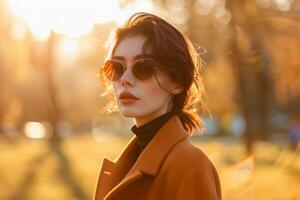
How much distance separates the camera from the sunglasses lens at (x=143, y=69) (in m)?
2.49

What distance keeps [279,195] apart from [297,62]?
228 cm

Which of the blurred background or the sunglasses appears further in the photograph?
the blurred background

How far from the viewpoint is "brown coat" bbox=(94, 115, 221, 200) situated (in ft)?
7.75

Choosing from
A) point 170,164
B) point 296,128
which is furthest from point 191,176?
point 296,128

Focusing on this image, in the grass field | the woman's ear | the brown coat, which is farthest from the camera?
the grass field

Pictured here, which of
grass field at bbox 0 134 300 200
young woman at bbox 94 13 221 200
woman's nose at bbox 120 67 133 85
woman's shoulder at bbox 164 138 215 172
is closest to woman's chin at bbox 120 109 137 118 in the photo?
young woman at bbox 94 13 221 200

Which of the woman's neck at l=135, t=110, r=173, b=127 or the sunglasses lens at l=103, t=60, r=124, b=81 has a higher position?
the sunglasses lens at l=103, t=60, r=124, b=81

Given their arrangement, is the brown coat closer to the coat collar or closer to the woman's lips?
the coat collar

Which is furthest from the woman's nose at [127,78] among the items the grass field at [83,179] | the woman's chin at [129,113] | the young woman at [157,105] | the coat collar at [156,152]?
the grass field at [83,179]

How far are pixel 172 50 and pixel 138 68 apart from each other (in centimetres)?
14

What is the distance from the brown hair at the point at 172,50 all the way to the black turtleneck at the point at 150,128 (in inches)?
2.7

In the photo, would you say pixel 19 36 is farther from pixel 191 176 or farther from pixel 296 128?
pixel 191 176

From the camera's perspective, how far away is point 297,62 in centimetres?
1154

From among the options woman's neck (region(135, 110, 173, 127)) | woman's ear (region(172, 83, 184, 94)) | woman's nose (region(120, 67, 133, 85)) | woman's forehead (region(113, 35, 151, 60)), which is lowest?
woman's neck (region(135, 110, 173, 127))
